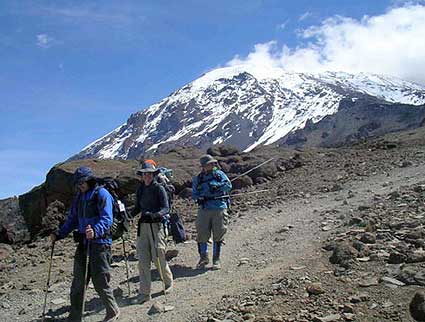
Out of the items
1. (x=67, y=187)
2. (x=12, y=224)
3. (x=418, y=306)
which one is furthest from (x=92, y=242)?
(x=12, y=224)

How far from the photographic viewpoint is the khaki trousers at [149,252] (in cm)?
924

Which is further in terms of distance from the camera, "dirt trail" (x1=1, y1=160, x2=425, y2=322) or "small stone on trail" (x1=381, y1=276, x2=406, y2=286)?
"dirt trail" (x1=1, y1=160, x2=425, y2=322)

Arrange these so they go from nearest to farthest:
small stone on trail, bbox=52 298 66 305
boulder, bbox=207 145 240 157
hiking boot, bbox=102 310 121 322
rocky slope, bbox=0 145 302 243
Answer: hiking boot, bbox=102 310 121 322, small stone on trail, bbox=52 298 66 305, rocky slope, bbox=0 145 302 243, boulder, bbox=207 145 240 157

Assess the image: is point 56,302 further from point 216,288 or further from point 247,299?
point 247,299

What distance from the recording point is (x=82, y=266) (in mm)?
8273

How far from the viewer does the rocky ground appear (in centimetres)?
754

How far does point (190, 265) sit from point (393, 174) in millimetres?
10234

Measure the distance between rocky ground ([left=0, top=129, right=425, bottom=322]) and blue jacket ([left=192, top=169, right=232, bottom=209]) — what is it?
1279 millimetres

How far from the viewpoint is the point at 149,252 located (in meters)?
9.46

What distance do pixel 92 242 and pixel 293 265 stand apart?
141 inches

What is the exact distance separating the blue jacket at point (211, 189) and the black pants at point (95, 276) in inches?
118

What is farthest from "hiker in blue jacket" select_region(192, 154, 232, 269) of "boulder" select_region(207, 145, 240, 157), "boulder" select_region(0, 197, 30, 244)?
"boulder" select_region(207, 145, 240, 157)

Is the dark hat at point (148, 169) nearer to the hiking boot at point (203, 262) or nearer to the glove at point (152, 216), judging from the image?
the glove at point (152, 216)

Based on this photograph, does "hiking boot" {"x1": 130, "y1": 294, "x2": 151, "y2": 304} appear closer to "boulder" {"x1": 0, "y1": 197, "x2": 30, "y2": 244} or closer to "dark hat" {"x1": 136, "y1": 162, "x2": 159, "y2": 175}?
"dark hat" {"x1": 136, "y1": 162, "x2": 159, "y2": 175}
